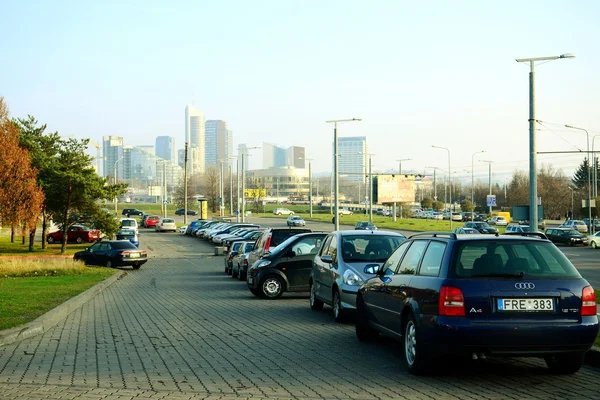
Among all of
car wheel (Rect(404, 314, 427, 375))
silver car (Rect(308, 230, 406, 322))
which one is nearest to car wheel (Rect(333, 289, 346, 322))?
silver car (Rect(308, 230, 406, 322))

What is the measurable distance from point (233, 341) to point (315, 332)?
5.24ft

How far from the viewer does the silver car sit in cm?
1351

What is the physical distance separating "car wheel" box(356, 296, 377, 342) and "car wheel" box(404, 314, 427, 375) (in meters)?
2.18

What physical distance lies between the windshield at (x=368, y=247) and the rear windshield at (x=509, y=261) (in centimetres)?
575

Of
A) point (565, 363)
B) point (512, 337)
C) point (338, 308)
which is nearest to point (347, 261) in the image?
point (338, 308)

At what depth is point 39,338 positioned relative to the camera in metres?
12.5

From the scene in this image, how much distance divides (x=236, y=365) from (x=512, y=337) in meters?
3.53

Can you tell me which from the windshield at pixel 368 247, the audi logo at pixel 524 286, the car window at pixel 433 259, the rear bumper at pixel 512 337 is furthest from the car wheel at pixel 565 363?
the windshield at pixel 368 247

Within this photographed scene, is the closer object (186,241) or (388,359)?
(388,359)

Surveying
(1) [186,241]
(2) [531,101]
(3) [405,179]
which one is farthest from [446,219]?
(2) [531,101]

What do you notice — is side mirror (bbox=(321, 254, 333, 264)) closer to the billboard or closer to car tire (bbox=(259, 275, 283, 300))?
car tire (bbox=(259, 275, 283, 300))

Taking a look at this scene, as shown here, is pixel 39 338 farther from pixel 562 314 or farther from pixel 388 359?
pixel 562 314

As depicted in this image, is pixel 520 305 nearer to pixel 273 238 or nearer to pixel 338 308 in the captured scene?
pixel 338 308

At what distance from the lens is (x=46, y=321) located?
13758 mm
